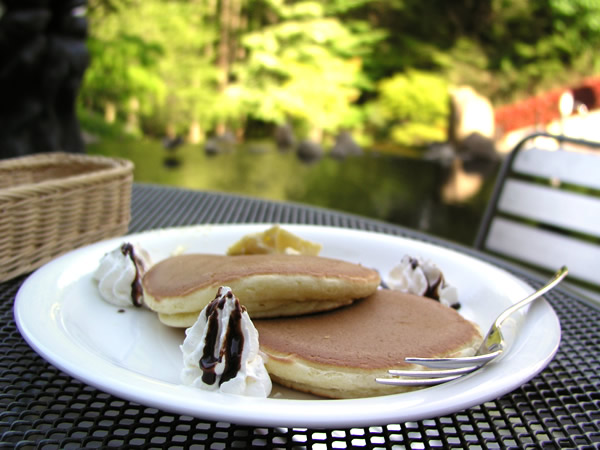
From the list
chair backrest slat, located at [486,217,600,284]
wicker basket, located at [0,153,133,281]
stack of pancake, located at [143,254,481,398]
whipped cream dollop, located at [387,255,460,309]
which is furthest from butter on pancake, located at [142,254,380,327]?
chair backrest slat, located at [486,217,600,284]

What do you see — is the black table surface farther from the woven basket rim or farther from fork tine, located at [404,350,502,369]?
the woven basket rim

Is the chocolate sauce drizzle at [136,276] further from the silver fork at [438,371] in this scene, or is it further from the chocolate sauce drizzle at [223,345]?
the silver fork at [438,371]

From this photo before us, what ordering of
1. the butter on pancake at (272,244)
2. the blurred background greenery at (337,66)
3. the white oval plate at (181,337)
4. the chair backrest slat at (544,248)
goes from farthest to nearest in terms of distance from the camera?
the blurred background greenery at (337,66)
the chair backrest slat at (544,248)
the butter on pancake at (272,244)
the white oval plate at (181,337)

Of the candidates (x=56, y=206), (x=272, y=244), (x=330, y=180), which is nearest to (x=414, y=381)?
(x=272, y=244)

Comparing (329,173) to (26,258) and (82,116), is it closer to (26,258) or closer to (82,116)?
(82,116)

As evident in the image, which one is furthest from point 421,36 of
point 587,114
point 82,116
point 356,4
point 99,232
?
point 99,232

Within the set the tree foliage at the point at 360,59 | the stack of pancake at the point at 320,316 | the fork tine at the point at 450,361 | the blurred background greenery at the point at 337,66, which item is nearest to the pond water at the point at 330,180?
the blurred background greenery at the point at 337,66

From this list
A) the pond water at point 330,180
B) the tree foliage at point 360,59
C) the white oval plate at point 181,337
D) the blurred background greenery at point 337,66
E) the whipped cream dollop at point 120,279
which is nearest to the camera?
the white oval plate at point 181,337
